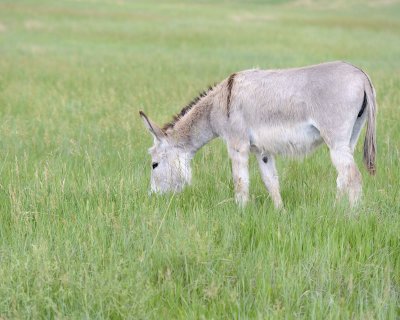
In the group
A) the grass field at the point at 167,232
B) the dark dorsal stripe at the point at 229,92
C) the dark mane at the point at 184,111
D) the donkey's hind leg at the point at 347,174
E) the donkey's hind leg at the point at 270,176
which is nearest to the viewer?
the grass field at the point at 167,232

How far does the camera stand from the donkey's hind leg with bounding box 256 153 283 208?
6090 mm

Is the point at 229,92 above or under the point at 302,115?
above

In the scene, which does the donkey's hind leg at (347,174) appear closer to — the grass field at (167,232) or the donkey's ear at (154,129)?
the grass field at (167,232)

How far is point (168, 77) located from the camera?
626 inches

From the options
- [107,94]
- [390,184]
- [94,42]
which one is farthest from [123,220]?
[94,42]

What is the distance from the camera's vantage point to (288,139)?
19.2 ft

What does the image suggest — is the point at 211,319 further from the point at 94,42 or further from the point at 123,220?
the point at 94,42

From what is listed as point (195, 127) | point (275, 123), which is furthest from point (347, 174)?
point (195, 127)

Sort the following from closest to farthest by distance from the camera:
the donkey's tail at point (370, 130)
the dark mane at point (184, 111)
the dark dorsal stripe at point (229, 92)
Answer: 1. the donkey's tail at point (370, 130)
2. the dark dorsal stripe at point (229, 92)
3. the dark mane at point (184, 111)

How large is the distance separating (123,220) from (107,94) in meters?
8.22

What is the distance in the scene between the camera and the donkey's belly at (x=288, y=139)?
5.83 m

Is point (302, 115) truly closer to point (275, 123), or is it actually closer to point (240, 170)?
point (275, 123)

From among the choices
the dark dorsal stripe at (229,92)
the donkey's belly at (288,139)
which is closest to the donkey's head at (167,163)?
the dark dorsal stripe at (229,92)

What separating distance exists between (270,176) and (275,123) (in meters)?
0.65
